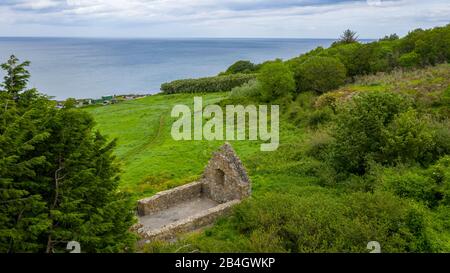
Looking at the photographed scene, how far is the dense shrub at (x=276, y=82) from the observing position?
144ft

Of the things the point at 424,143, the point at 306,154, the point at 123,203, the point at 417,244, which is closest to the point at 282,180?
the point at 306,154

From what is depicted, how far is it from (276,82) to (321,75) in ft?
17.3

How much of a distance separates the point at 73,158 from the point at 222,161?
9.63m

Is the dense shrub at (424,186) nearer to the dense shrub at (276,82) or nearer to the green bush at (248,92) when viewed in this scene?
the dense shrub at (276,82)

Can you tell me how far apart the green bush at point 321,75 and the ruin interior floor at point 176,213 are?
2799 cm

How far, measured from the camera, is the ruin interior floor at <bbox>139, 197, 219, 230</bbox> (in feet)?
58.0

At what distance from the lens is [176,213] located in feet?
61.5

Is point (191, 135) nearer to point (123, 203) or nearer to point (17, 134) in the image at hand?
point (123, 203)

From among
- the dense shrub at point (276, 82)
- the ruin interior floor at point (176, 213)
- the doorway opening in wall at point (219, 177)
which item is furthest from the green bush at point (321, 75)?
the ruin interior floor at point (176, 213)

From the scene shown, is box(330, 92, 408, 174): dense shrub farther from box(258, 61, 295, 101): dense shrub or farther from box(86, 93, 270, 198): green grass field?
box(258, 61, 295, 101): dense shrub

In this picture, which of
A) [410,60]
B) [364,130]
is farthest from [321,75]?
[364,130]

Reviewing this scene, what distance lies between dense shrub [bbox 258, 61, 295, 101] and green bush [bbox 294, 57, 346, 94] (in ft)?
5.84

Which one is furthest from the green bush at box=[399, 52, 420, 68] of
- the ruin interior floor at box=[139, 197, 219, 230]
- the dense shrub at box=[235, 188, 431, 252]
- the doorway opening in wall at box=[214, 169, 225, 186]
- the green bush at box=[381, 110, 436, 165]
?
the ruin interior floor at box=[139, 197, 219, 230]
